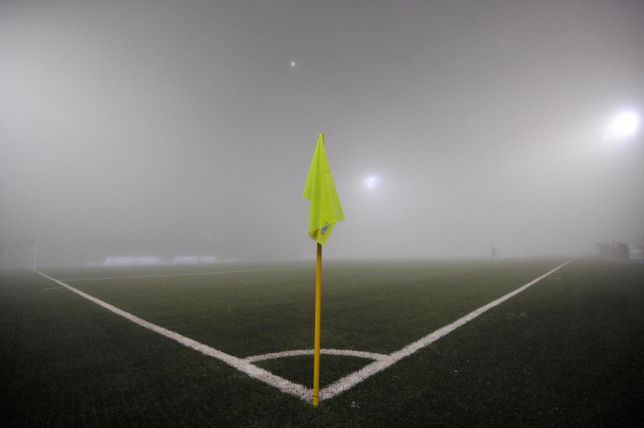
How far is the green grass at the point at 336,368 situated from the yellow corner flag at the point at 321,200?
1.25 m

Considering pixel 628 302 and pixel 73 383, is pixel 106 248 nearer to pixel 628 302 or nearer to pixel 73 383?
pixel 73 383

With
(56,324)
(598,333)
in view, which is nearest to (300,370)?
(598,333)

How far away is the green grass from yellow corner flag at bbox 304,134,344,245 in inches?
49.2

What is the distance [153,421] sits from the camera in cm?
210

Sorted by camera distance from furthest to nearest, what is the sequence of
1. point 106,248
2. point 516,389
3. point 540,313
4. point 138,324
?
point 106,248 < point 540,313 < point 138,324 < point 516,389

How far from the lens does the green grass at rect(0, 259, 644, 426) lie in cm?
217

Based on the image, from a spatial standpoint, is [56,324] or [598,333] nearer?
[598,333]

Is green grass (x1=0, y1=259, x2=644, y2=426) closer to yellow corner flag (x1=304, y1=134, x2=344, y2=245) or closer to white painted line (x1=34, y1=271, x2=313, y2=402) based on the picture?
white painted line (x1=34, y1=271, x2=313, y2=402)

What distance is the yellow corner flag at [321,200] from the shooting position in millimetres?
2318

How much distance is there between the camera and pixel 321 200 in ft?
7.73

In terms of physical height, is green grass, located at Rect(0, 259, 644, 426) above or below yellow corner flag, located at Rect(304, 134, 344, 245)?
below

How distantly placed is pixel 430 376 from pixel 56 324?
18.9ft

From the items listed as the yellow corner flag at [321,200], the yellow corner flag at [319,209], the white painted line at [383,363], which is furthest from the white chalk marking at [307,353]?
the yellow corner flag at [321,200]

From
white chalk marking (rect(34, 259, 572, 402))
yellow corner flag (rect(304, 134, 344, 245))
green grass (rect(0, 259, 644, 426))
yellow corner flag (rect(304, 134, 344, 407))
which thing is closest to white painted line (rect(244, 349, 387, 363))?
white chalk marking (rect(34, 259, 572, 402))
